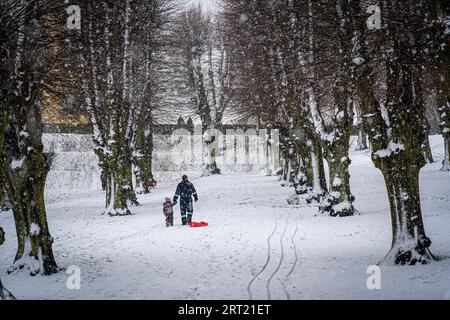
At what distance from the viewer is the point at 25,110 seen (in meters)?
10.3

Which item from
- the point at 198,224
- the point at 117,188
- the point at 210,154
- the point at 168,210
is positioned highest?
the point at 210,154

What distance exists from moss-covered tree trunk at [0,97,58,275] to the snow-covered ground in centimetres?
41

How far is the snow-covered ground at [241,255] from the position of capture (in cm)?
816

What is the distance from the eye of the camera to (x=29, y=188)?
10305 millimetres

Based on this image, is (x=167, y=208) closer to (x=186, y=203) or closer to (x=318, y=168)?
(x=186, y=203)

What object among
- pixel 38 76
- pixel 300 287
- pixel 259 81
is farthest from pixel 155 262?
pixel 259 81

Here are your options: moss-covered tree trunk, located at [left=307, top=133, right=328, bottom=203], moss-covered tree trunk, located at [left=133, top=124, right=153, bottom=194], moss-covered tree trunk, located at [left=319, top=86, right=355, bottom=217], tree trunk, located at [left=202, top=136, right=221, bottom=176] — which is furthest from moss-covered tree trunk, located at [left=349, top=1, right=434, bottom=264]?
tree trunk, located at [left=202, top=136, right=221, bottom=176]

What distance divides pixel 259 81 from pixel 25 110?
51.1ft

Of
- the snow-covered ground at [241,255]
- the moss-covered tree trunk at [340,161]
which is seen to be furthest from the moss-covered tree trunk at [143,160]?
the moss-covered tree trunk at [340,161]

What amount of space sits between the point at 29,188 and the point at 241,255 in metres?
5.05

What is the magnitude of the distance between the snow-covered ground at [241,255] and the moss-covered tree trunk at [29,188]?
1.35 feet

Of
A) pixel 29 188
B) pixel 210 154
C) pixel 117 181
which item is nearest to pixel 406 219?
pixel 29 188

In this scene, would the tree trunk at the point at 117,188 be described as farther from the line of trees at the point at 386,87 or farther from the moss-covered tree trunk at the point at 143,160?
the moss-covered tree trunk at the point at 143,160

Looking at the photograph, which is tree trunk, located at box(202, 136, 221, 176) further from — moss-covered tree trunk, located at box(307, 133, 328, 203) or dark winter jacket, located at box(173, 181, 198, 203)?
dark winter jacket, located at box(173, 181, 198, 203)
